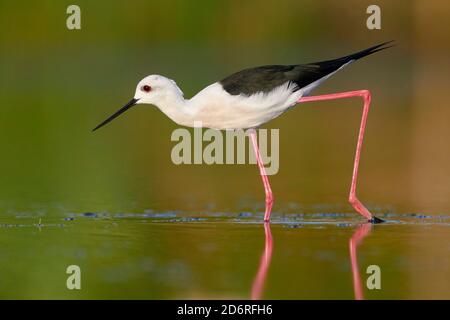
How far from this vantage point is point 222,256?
7.10 meters

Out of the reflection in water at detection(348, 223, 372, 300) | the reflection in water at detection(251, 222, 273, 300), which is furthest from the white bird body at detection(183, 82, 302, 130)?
the reflection in water at detection(348, 223, 372, 300)

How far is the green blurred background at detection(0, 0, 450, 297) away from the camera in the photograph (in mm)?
9977

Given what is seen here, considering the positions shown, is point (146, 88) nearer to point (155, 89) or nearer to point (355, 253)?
point (155, 89)

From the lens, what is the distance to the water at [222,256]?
6.24 metres

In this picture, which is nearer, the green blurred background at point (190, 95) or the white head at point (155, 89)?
the white head at point (155, 89)

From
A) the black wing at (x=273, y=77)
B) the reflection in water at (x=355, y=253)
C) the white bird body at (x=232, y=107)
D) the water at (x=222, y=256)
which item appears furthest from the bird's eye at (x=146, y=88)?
the reflection in water at (x=355, y=253)

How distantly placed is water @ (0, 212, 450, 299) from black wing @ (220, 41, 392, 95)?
3.59ft

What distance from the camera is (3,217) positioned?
8.70 meters

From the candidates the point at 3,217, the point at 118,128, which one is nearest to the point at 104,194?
the point at 3,217

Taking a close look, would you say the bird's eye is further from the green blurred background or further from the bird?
the green blurred background

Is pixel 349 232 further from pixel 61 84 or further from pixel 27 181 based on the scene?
pixel 61 84

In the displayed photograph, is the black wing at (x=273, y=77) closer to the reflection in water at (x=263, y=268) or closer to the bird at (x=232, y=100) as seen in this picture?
the bird at (x=232, y=100)

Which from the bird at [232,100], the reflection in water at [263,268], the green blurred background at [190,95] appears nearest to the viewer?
the reflection in water at [263,268]

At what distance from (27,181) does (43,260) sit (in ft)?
12.3
